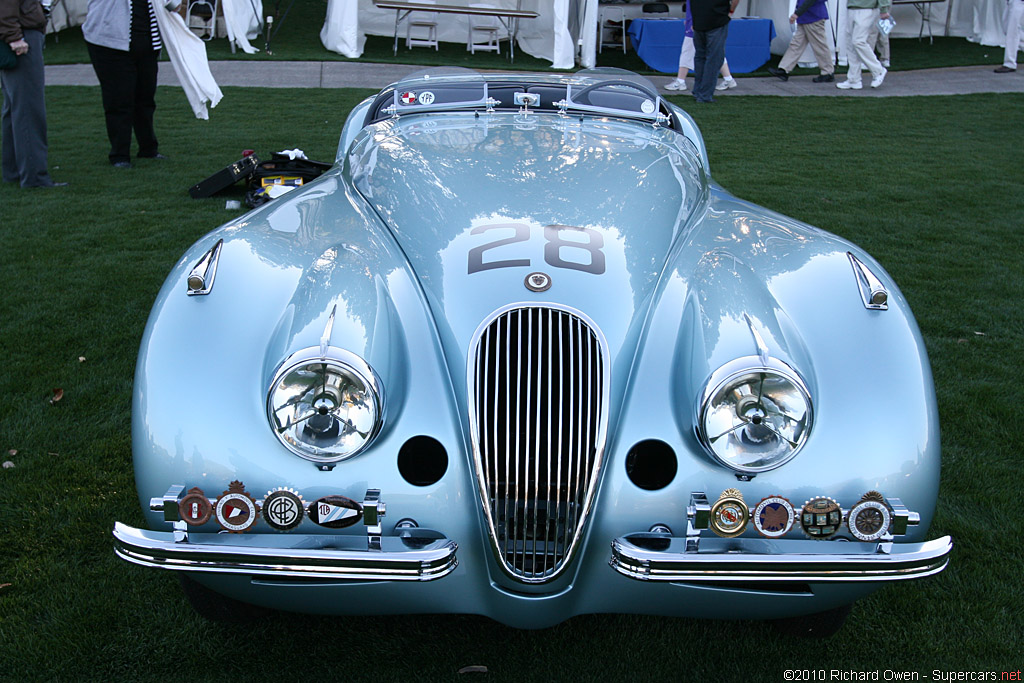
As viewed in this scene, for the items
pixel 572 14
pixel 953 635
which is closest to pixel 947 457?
pixel 953 635

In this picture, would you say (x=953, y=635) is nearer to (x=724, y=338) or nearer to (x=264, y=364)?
(x=724, y=338)

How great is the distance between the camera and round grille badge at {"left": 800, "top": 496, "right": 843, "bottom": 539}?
187 centimetres

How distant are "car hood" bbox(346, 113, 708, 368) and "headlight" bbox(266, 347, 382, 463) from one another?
0.37m

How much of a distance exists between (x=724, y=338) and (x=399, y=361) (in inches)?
32.6

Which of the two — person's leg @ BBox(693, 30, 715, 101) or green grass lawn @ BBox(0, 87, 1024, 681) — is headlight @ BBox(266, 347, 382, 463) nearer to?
green grass lawn @ BBox(0, 87, 1024, 681)

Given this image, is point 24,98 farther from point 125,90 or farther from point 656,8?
point 656,8

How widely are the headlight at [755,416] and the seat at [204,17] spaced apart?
51.7 ft

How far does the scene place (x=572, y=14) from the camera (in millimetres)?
14172

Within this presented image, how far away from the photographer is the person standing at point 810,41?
11930 millimetres

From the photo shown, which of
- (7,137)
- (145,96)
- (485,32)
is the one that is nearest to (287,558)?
(7,137)

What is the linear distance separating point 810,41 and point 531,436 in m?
12.4

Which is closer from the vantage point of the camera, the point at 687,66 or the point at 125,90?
the point at 125,90

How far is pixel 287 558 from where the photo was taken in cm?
178

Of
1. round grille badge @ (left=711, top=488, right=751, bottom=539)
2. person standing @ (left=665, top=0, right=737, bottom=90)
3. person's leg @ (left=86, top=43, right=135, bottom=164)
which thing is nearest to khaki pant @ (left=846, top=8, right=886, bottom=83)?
person standing @ (left=665, top=0, right=737, bottom=90)
